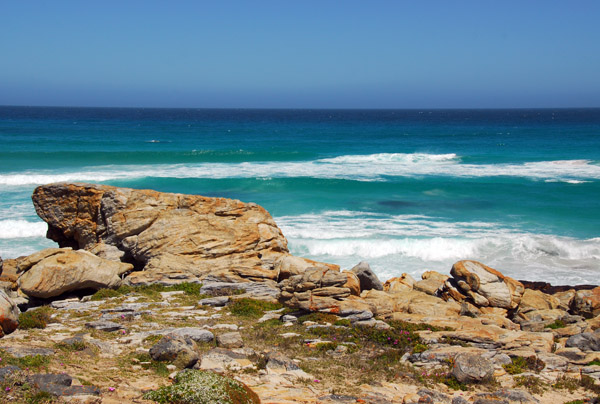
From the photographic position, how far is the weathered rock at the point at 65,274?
1562cm

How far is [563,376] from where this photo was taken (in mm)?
11406

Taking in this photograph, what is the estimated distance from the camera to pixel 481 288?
722 inches

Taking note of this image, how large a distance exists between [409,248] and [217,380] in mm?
20160

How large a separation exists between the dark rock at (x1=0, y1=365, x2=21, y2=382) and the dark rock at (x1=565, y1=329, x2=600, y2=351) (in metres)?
12.7

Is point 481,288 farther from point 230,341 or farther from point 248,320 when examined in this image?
point 230,341

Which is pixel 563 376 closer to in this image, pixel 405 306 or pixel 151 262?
pixel 405 306

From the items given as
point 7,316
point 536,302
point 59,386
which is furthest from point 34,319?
point 536,302

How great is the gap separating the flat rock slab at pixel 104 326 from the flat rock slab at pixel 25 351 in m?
2.46

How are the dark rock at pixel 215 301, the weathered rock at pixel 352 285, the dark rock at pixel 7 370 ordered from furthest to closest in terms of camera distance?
1. the weathered rock at pixel 352 285
2. the dark rock at pixel 215 301
3. the dark rock at pixel 7 370

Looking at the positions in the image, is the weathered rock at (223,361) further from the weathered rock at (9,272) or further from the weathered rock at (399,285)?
the weathered rock at (399,285)

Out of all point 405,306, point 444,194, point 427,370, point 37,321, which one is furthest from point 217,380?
point 444,194

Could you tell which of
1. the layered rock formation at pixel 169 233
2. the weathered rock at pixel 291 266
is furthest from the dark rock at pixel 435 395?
the layered rock formation at pixel 169 233

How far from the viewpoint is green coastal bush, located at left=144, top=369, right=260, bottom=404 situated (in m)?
8.34

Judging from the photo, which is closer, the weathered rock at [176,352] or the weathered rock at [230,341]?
the weathered rock at [176,352]
